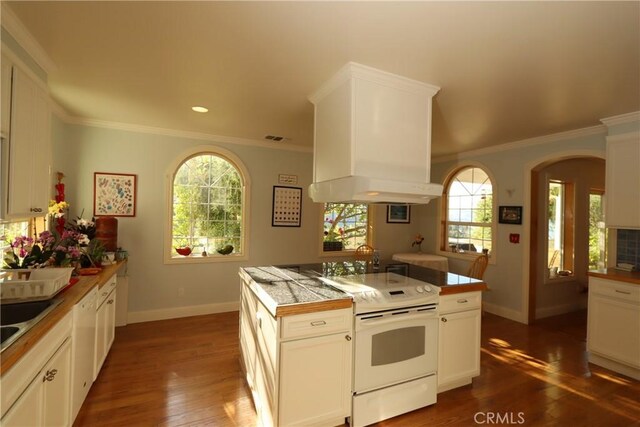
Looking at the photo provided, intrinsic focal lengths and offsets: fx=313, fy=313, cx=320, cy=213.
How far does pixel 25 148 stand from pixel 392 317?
251 centimetres

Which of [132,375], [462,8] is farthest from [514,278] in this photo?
[132,375]

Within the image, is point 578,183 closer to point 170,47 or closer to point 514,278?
point 514,278

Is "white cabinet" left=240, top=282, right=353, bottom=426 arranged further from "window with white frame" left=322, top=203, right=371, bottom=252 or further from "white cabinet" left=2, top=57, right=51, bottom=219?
"window with white frame" left=322, top=203, right=371, bottom=252

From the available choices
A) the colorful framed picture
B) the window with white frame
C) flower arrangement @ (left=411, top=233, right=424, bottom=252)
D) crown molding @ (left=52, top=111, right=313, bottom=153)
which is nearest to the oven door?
the window with white frame

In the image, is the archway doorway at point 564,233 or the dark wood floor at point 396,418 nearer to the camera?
the dark wood floor at point 396,418

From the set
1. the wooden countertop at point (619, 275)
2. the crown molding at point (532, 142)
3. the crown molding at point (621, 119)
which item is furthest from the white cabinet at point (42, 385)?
the crown molding at point (532, 142)

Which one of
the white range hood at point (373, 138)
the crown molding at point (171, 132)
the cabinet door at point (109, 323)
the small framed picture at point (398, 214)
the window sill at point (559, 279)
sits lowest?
the cabinet door at point (109, 323)

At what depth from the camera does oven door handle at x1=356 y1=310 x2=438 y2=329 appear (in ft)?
6.59

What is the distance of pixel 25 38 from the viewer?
183cm

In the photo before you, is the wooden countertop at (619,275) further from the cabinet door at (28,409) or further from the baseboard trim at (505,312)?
the cabinet door at (28,409)

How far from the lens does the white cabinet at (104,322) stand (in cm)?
→ 239

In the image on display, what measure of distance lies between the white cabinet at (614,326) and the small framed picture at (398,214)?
281cm

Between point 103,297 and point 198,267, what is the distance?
1.57 metres

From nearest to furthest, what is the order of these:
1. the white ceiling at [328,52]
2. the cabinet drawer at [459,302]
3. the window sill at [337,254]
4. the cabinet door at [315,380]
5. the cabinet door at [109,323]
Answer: the white ceiling at [328,52] → the cabinet door at [315,380] → the cabinet drawer at [459,302] → the cabinet door at [109,323] → the window sill at [337,254]
